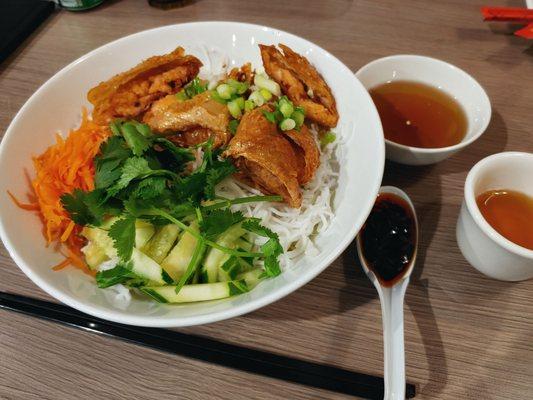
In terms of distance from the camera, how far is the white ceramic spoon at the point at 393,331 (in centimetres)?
119

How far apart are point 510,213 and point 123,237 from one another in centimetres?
141

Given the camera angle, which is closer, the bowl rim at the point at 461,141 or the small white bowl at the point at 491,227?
the small white bowl at the point at 491,227

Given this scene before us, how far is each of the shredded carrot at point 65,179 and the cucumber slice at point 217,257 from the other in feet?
1.41

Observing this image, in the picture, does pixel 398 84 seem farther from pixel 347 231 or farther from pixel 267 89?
pixel 347 231

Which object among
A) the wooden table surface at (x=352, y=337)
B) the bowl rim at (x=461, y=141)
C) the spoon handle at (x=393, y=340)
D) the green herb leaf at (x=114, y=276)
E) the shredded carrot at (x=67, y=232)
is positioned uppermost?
the bowl rim at (x=461, y=141)

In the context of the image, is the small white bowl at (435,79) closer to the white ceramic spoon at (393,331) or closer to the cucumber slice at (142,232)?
the white ceramic spoon at (393,331)

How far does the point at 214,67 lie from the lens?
2.03 meters

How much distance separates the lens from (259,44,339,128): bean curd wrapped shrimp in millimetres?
1732

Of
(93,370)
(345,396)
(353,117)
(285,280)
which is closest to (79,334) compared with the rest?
(93,370)

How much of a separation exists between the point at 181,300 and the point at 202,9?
2364mm

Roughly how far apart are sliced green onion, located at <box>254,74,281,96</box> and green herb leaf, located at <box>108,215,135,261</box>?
852mm

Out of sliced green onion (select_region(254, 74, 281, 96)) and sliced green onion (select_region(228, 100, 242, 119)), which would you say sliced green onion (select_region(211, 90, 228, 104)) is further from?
sliced green onion (select_region(254, 74, 281, 96))

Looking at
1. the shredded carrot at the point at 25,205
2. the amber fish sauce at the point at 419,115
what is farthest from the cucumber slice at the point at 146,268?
the amber fish sauce at the point at 419,115

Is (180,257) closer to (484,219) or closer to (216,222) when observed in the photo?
(216,222)
